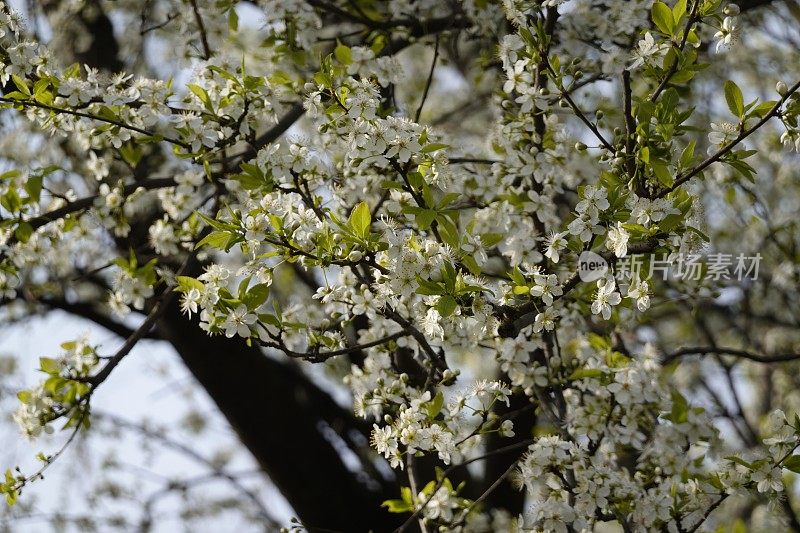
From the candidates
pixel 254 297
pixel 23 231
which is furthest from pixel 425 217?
pixel 23 231

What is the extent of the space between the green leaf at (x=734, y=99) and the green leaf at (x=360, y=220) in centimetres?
97

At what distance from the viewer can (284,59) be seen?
3.50 meters

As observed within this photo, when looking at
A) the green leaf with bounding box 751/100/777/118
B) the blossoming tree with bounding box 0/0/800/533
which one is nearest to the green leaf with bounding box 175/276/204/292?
the blossoming tree with bounding box 0/0/800/533

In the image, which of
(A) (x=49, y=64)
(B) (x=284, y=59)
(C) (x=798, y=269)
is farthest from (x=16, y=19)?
(C) (x=798, y=269)

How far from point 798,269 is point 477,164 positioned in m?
2.28

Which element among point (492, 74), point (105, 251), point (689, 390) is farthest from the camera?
point (689, 390)

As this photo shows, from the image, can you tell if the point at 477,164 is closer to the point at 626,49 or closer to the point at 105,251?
the point at 626,49

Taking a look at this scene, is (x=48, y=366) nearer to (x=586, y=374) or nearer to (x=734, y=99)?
(x=586, y=374)

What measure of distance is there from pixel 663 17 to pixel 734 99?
28cm

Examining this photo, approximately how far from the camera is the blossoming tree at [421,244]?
89.6 inches

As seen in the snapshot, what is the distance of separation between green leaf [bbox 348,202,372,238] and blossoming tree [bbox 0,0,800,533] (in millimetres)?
11

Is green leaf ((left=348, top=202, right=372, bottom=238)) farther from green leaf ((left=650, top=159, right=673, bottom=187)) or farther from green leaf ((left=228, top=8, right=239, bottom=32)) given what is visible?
green leaf ((left=228, top=8, right=239, bottom=32))

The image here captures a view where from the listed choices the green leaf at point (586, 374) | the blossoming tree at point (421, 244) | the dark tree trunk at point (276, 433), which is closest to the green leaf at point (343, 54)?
the blossoming tree at point (421, 244)

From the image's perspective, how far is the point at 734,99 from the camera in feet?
7.39
